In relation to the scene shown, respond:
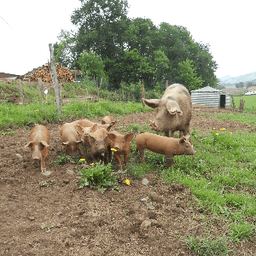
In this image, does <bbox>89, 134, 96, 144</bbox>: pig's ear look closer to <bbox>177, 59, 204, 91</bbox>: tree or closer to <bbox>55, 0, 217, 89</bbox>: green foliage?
<bbox>55, 0, 217, 89</bbox>: green foliage

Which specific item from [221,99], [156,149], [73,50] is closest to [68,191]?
[156,149]

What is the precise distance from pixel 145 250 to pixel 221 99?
2610cm

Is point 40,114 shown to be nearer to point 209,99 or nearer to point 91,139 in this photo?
point 91,139

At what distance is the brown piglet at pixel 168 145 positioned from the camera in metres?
4.11

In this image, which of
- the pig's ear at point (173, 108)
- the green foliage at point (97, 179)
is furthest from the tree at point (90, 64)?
the green foliage at point (97, 179)

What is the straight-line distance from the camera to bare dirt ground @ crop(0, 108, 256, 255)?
234cm

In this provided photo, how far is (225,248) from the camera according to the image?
248cm

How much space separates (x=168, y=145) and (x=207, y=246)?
2067 millimetres

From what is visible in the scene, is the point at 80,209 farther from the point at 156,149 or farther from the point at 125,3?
the point at 125,3

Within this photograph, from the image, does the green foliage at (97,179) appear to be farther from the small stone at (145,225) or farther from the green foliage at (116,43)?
the green foliage at (116,43)

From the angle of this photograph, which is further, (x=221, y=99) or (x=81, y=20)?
(x=81, y=20)

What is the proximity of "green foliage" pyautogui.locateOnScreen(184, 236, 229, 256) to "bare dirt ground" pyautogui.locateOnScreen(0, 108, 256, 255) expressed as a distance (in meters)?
0.10

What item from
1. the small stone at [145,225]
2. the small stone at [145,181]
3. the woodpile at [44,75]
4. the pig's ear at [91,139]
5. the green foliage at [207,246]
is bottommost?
the green foliage at [207,246]

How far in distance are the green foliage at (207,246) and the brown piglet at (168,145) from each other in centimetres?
184
